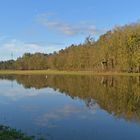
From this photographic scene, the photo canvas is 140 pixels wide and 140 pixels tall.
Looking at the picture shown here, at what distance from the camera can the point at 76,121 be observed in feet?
72.7

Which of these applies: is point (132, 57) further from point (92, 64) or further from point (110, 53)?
point (92, 64)

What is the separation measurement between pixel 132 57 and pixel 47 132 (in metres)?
72.9

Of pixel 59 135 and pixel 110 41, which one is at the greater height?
pixel 110 41

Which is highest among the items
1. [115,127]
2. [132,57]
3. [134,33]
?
[134,33]

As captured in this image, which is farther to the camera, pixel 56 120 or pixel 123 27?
pixel 123 27

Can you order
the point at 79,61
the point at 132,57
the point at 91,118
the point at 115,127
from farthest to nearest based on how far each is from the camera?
the point at 79,61, the point at 132,57, the point at 91,118, the point at 115,127

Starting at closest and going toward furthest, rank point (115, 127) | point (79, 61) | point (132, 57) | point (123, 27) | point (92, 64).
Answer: point (115, 127)
point (132, 57)
point (123, 27)
point (92, 64)
point (79, 61)

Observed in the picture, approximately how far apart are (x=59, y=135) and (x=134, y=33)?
74.8 meters

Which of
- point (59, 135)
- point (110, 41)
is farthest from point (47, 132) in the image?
point (110, 41)

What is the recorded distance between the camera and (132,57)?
88562 millimetres

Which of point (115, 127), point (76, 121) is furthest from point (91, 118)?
point (115, 127)

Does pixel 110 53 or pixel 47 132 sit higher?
pixel 110 53

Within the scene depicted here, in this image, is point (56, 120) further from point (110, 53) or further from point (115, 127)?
point (110, 53)

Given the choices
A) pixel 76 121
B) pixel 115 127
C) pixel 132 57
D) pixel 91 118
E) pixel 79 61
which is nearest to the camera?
pixel 115 127
